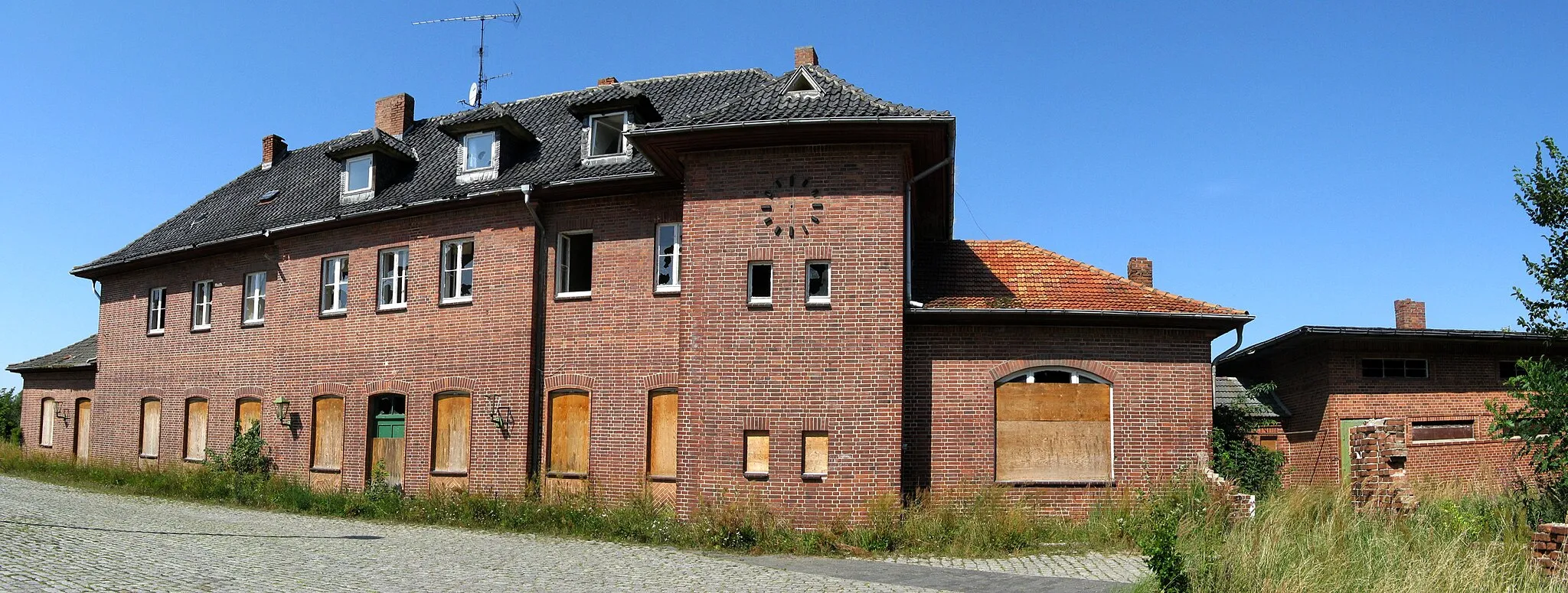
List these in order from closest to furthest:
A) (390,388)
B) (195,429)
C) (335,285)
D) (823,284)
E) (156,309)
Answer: (823,284) < (390,388) < (335,285) < (195,429) < (156,309)

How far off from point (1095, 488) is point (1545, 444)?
19.1ft

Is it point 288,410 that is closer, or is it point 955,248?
point 955,248

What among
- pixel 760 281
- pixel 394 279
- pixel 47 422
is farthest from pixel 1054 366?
pixel 47 422

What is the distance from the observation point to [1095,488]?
17.1 m

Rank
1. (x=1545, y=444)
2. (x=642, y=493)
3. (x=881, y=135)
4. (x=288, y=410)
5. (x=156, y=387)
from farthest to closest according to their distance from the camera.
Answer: (x=156, y=387), (x=288, y=410), (x=642, y=493), (x=881, y=135), (x=1545, y=444)

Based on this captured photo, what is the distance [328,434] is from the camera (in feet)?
73.5

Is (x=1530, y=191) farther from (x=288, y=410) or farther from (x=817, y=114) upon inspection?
(x=288, y=410)

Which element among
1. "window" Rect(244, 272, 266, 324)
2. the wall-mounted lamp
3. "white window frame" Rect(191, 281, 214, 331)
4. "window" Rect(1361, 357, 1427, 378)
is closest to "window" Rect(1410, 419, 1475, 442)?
"window" Rect(1361, 357, 1427, 378)

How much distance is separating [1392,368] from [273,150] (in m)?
26.1

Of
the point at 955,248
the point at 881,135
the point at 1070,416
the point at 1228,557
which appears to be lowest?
the point at 1228,557

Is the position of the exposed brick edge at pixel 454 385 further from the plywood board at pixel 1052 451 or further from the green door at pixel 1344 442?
the green door at pixel 1344 442

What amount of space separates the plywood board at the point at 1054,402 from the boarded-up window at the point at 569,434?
6.77m

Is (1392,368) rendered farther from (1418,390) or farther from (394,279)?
(394,279)

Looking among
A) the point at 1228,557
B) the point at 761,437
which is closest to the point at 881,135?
the point at 761,437
